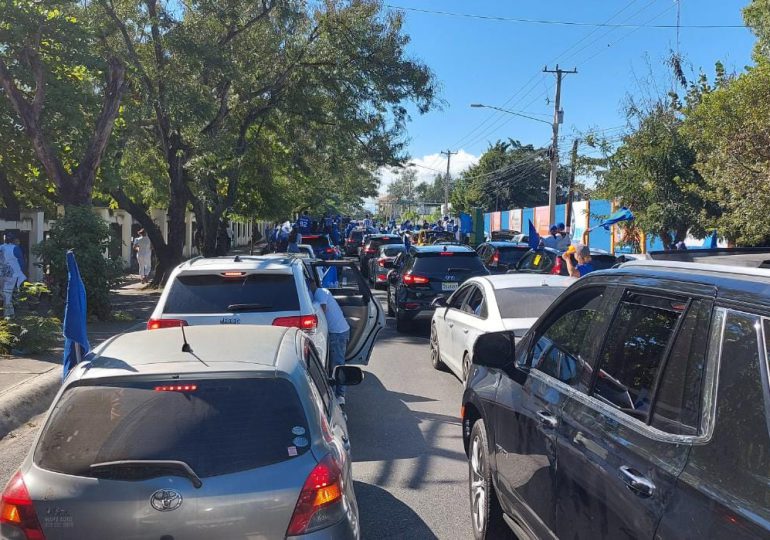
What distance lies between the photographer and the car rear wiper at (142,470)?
2900mm

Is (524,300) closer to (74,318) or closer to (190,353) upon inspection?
(74,318)

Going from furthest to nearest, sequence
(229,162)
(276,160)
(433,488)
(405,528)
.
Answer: (276,160), (229,162), (433,488), (405,528)

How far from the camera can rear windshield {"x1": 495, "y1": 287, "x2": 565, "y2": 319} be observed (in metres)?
8.20

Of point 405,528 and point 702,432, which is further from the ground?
point 702,432

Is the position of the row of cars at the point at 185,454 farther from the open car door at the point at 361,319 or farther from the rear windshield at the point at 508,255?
the rear windshield at the point at 508,255

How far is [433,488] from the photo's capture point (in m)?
5.77

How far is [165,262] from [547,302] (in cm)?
1621

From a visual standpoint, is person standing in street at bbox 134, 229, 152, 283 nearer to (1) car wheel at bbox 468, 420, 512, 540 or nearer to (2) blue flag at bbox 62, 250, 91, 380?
(2) blue flag at bbox 62, 250, 91, 380

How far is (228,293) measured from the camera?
6.80m

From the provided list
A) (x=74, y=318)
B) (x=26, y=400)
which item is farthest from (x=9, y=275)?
(x=74, y=318)

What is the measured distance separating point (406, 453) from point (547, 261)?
9.75m

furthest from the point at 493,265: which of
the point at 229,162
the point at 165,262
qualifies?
the point at 165,262

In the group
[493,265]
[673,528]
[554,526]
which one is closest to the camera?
[673,528]

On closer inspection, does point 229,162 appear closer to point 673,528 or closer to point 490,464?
point 490,464
